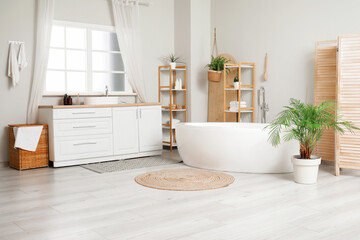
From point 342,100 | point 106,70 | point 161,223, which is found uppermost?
point 106,70

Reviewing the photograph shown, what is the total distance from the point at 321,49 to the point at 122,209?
336 cm

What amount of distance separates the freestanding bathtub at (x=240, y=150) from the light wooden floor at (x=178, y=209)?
6.6 inches

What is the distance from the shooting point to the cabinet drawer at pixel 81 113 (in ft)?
16.7

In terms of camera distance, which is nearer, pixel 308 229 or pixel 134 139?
pixel 308 229

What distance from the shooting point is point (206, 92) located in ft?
22.4

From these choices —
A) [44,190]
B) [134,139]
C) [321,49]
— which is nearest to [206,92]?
[134,139]

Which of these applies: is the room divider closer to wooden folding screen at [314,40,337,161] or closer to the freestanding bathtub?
wooden folding screen at [314,40,337,161]

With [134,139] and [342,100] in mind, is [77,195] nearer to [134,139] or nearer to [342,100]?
[134,139]

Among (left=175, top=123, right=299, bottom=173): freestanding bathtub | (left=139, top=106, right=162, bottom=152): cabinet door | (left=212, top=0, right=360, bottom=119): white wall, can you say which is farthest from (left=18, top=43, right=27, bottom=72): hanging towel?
(left=212, top=0, right=360, bottom=119): white wall

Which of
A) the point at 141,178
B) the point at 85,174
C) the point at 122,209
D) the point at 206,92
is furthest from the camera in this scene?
the point at 206,92

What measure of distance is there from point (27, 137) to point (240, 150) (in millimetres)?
2682

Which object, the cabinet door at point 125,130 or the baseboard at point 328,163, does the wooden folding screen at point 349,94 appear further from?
the cabinet door at point 125,130

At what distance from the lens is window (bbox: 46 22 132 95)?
568 centimetres

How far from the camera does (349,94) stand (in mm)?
4371
